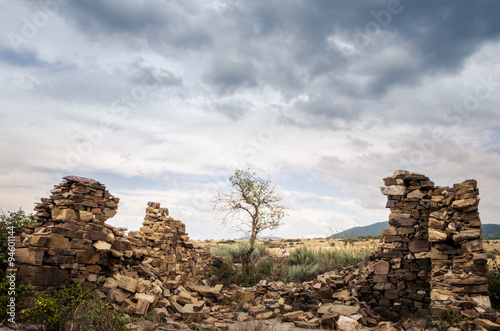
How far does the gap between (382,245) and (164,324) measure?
702cm

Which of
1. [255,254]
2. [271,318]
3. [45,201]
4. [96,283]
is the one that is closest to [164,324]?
[96,283]

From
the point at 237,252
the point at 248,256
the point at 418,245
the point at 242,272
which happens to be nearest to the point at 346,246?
the point at 237,252

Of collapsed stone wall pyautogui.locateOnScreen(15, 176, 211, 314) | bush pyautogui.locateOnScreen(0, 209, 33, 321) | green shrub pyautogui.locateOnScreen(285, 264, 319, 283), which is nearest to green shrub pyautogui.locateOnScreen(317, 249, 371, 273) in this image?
green shrub pyautogui.locateOnScreen(285, 264, 319, 283)

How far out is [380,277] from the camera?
1106cm

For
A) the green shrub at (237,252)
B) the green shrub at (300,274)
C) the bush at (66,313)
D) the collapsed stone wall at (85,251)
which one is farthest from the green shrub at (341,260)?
the bush at (66,313)

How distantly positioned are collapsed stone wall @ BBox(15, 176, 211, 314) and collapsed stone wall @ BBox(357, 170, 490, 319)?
6996mm

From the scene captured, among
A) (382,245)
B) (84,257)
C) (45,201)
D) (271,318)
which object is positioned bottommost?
(271,318)

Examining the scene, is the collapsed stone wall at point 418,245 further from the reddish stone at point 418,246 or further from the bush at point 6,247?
the bush at point 6,247

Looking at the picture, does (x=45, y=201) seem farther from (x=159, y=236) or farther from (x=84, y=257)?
(x=159, y=236)

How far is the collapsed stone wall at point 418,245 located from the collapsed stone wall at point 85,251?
7.00 meters

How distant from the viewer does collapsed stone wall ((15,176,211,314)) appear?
365 inches

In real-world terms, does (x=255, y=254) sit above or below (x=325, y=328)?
above

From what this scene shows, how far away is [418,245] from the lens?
1080cm

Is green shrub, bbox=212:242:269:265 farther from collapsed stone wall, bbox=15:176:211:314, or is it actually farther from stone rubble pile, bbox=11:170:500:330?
collapsed stone wall, bbox=15:176:211:314
